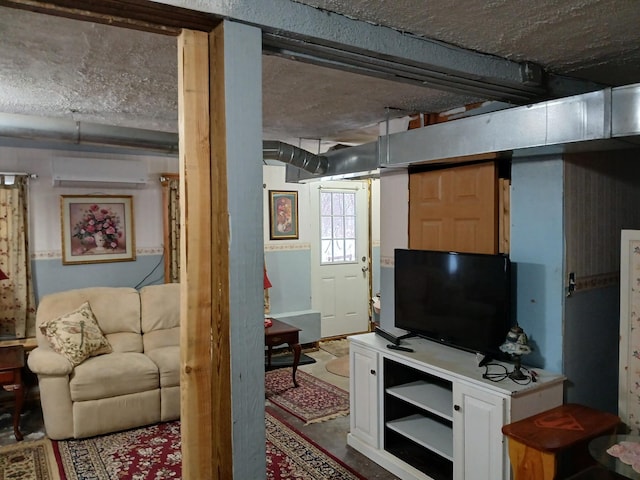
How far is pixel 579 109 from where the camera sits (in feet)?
6.57

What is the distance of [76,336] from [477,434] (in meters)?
2.85

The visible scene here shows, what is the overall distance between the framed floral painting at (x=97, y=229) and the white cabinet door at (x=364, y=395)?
2.55 m

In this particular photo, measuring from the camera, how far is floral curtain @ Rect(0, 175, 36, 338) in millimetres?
4074

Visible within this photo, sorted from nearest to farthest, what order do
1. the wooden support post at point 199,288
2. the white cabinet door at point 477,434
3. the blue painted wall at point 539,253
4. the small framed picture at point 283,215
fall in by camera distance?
the wooden support post at point 199,288
the white cabinet door at point 477,434
the blue painted wall at point 539,253
the small framed picture at point 283,215

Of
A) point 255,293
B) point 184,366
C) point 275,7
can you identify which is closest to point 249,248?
point 255,293

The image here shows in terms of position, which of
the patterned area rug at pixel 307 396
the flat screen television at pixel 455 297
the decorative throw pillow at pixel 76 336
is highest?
the flat screen television at pixel 455 297

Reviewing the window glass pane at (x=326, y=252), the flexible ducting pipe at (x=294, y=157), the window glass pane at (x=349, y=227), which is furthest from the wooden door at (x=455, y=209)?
the window glass pane at (x=349, y=227)

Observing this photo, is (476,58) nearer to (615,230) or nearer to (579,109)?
(579,109)

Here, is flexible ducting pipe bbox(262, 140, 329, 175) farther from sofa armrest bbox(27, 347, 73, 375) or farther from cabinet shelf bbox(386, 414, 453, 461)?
sofa armrest bbox(27, 347, 73, 375)

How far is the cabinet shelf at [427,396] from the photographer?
276cm

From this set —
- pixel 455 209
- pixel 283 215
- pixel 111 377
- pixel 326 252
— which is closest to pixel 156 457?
pixel 111 377

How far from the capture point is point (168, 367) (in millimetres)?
3754

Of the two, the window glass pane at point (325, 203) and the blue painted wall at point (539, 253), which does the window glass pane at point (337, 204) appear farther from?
the blue painted wall at point (539, 253)

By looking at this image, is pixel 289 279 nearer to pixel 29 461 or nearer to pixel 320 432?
pixel 320 432
